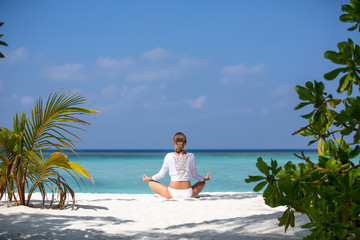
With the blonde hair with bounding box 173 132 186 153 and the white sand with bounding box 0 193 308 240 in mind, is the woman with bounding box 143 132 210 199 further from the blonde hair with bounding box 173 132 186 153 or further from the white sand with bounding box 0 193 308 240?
the white sand with bounding box 0 193 308 240

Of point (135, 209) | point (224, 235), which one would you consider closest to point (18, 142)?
point (135, 209)

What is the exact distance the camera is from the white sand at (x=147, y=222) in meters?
3.57

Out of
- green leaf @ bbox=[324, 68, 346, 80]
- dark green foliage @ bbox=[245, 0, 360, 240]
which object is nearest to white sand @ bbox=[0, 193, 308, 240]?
dark green foliage @ bbox=[245, 0, 360, 240]

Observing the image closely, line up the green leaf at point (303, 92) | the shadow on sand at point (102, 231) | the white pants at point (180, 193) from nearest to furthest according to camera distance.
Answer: the green leaf at point (303, 92) < the shadow on sand at point (102, 231) < the white pants at point (180, 193)

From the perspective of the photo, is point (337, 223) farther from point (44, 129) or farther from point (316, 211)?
point (44, 129)

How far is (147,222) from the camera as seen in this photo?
14.1ft

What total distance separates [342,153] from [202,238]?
2.03 metres

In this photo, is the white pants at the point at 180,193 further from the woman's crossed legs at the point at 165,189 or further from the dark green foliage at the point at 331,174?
the dark green foliage at the point at 331,174

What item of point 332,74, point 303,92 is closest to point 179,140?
point 303,92

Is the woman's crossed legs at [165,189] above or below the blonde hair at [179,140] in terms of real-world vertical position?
below

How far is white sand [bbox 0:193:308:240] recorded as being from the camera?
3.57m

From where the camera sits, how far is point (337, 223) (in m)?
1.51

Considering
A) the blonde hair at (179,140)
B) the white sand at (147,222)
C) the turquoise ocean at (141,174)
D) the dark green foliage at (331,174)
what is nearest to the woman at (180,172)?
the blonde hair at (179,140)

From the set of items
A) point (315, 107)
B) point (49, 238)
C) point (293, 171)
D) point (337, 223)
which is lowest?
point (49, 238)
